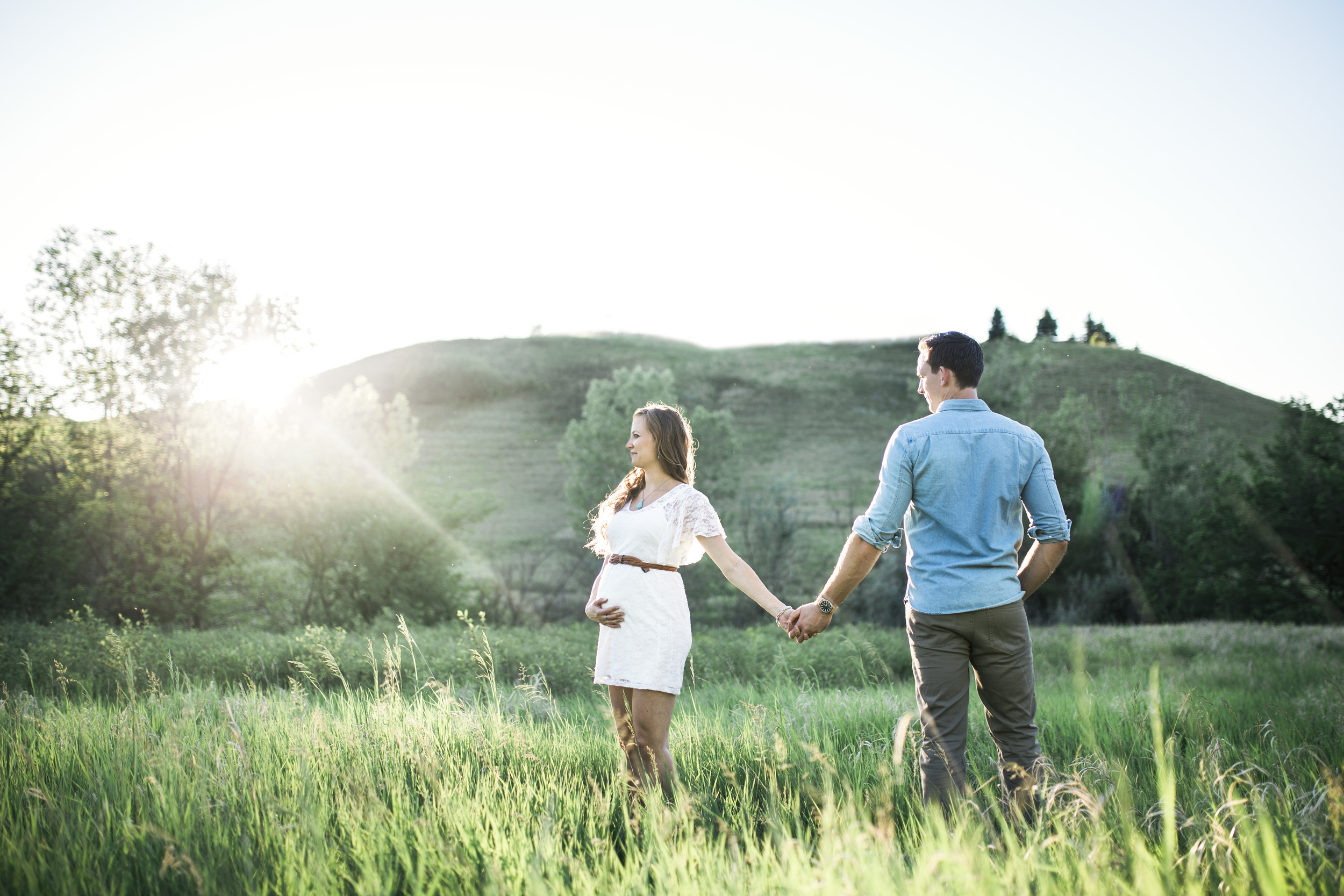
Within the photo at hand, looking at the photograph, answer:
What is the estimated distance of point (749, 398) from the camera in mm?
67688

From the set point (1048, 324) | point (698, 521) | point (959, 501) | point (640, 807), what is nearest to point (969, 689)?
point (959, 501)

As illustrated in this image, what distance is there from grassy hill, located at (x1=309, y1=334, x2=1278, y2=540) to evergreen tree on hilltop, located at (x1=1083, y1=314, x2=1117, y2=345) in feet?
26.5

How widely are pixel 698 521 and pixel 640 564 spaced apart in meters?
0.37

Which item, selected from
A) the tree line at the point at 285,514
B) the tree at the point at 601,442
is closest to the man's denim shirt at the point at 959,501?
the tree line at the point at 285,514

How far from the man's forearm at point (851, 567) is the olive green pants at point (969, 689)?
1.11ft

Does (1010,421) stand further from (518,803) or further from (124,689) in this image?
(124,689)

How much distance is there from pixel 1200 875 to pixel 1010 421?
73.5 inches

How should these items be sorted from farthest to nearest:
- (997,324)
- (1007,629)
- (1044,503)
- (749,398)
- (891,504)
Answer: (997,324) < (749,398) < (1044,503) < (891,504) < (1007,629)

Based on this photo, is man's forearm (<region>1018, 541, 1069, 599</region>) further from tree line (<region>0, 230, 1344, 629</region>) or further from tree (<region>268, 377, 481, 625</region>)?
tree (<region>268, 377, 481, 625</region>)

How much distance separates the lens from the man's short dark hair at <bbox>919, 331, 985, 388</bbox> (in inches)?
143

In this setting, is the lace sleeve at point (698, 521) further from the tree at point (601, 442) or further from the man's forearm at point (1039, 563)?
the tree at point (601, 442)

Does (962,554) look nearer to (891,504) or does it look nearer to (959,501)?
(959,501)

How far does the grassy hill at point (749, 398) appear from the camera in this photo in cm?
4397

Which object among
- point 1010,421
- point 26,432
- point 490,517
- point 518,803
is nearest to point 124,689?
point 518,803
